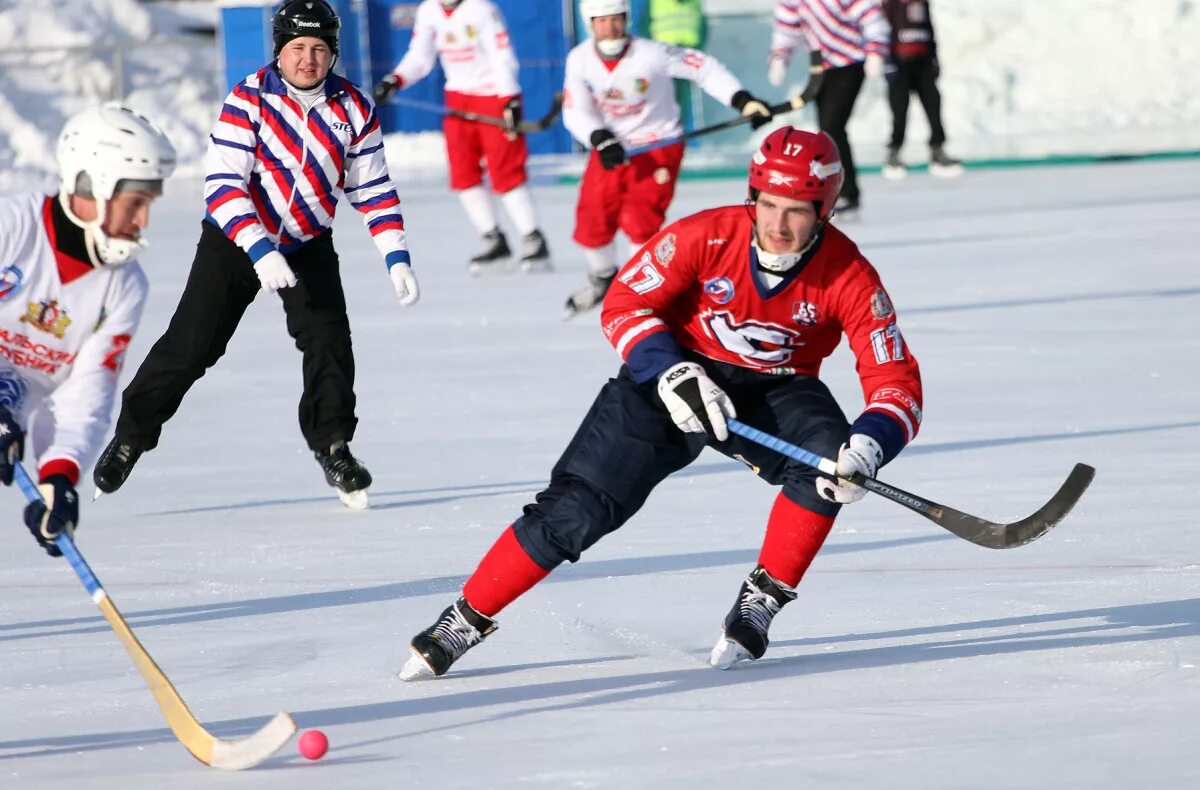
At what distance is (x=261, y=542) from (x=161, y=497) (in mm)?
690

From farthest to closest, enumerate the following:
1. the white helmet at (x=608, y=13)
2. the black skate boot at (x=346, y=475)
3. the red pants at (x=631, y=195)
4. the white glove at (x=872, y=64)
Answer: the white glove at (x=872, y=64), the red pants at (x=631, y=195), the white helmet at (x=608, y=13), the black skate boot at (x=346, y=475)

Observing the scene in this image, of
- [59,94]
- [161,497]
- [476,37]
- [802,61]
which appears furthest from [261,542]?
[59,94]

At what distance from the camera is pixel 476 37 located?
30.1 ft

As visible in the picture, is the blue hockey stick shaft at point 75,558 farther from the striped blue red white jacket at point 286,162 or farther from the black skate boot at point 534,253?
the black skate boot at point 534,253

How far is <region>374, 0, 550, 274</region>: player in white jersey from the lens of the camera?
907 centimetres

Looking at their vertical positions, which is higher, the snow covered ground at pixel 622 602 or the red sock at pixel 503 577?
the red sock at pixel 503 577

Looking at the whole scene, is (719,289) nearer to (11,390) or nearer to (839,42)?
(11,390)

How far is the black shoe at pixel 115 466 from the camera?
15.6ft

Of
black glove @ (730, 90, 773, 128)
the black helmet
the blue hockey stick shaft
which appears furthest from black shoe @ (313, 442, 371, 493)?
black glove @ (730, 90, 773, 128)

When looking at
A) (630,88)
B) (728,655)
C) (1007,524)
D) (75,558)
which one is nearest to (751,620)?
(728,655)

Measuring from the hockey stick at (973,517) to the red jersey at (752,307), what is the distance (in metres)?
0.11

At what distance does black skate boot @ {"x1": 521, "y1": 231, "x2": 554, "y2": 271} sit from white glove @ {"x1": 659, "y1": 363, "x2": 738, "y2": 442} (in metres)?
6.16

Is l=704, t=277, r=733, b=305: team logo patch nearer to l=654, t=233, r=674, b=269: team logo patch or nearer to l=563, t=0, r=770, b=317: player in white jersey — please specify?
l=654, t=233, r=674, b=269: team logo patch

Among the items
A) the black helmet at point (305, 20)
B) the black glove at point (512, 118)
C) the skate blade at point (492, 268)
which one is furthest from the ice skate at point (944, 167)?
the black helmet at point (305, 20)
